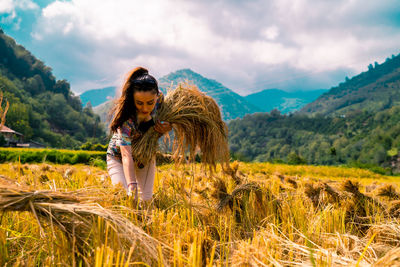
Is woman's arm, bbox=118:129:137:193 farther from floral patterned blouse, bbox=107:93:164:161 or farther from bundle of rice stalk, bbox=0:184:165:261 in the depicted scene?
bundle of rice stalk, bbox=0:184:165:261

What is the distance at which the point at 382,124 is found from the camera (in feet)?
243

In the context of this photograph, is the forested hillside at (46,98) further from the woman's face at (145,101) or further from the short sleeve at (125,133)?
the woman's face at (145,101)

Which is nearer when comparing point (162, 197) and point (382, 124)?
point (162, 197)

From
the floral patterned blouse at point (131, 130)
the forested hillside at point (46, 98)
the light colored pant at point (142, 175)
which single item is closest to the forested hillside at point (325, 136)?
the light colored pant at point (142, 175)

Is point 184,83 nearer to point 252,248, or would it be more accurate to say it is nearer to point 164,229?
point 164,229

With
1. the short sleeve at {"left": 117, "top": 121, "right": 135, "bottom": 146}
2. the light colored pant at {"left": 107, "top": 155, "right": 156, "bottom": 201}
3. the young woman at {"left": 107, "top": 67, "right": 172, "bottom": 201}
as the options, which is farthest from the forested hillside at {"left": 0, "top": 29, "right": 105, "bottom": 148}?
the short sleeve at {"left": 117, "top": 121, "right": 135, "bottom": 146}

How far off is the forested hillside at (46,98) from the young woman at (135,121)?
259ft

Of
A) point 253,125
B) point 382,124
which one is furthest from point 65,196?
point 253,125

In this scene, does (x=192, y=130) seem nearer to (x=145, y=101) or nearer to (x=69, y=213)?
(x=145, y=101)

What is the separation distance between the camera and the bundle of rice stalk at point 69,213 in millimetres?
1091

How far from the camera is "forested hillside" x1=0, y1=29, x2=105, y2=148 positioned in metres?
79.2

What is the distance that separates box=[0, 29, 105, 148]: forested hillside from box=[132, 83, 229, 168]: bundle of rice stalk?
79.2 m

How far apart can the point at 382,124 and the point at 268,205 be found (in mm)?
86035

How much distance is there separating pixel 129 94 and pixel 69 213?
1869 millimetres
